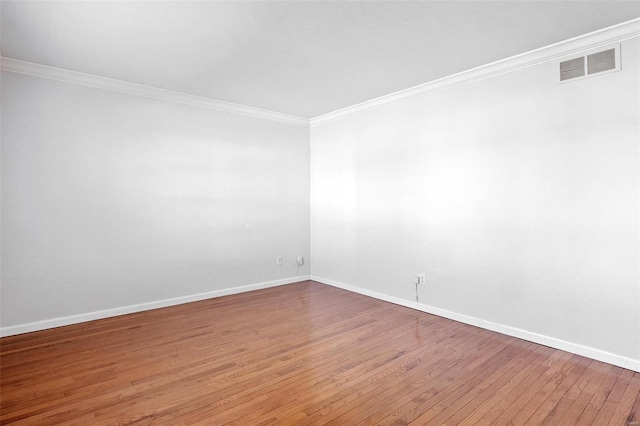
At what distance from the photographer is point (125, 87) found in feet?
13.3

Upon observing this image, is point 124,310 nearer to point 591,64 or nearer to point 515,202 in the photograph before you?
point 515,202

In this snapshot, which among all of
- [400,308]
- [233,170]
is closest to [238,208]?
[233,170]

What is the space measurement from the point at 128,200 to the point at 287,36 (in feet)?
9.06

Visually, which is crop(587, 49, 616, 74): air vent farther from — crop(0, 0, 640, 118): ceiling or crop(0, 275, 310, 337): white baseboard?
crop(0, 275, 310, 337): white baseboard

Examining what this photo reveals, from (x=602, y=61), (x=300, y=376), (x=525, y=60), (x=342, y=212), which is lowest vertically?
(x=300, y=376)

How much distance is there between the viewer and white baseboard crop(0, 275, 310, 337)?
352 cm

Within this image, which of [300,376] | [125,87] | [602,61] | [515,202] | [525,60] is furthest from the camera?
[125,87]

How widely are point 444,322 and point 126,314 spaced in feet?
12.3

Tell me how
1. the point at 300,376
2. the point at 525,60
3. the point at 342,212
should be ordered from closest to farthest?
the point at 300,376 < the point at 525,60 < the point at 342,212

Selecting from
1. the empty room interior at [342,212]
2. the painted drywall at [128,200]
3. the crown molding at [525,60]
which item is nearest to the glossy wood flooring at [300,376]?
the empty room interior at [342,212]

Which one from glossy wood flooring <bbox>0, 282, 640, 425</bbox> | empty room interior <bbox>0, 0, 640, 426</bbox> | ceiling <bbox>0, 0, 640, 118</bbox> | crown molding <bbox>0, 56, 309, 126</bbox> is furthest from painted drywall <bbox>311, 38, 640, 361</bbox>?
crown molding <bbox>0, 56, 309, 126</bbox>

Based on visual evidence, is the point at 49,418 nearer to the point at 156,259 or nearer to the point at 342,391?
the point at 342,391

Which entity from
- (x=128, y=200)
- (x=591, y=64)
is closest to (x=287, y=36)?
(x=591, y=64)

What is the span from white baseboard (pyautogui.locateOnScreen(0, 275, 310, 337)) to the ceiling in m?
2.70
